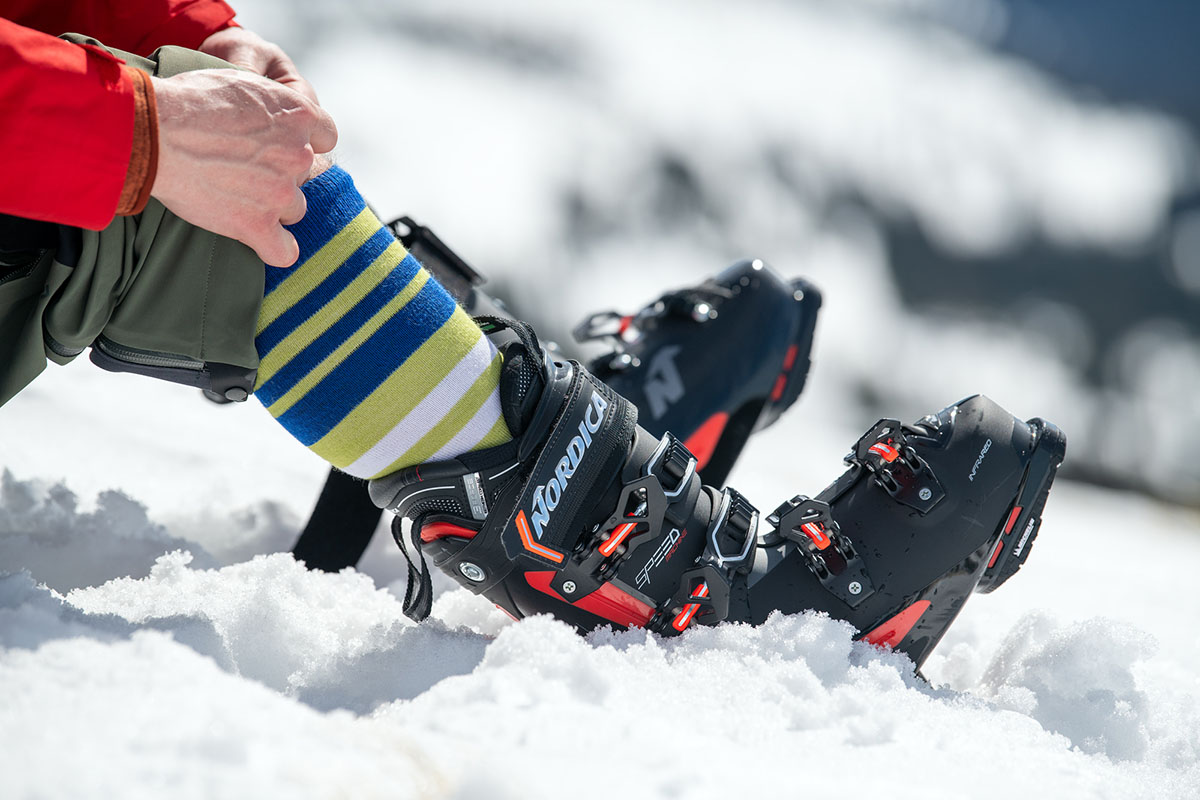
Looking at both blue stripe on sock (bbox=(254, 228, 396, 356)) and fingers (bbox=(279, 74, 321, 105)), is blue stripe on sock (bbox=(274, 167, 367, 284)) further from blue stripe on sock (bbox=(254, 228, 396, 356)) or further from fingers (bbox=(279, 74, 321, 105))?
fingers (bbox=(279, 74, 321, 105))

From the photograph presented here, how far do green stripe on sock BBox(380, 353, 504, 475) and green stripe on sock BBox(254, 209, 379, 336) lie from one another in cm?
17

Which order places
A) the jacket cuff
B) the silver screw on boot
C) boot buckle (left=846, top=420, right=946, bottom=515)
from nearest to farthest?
1. the jacket cuff
2. the silver screw on boot
3. boot buckle (left=846, top=420, right=946, bottom=515)

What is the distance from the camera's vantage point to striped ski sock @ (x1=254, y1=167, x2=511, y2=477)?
80cm

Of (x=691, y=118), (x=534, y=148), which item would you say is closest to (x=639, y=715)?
(x=534, y=148)

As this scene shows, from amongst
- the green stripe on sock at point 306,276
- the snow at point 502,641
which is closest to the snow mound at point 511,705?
the snow at point 502,641

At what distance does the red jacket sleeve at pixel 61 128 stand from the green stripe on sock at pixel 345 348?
0.68 feet

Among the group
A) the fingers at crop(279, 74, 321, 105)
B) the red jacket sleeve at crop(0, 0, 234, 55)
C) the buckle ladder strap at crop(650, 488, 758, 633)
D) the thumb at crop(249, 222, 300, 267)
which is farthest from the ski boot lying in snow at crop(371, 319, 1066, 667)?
the red jacket sleeve at crop(0, 0, 234, 55)

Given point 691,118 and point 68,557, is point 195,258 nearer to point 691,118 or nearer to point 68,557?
point 68,557

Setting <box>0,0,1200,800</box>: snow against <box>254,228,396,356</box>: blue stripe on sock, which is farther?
<box>254,228,396,356</box>: blue stripe on sock

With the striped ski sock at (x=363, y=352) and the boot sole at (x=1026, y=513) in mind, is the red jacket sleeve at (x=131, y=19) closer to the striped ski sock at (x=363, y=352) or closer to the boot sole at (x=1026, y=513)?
the striped ski sock at (x=363, y=352)

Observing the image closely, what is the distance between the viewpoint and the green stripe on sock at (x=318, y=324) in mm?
799

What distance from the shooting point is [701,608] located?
3.08 ft

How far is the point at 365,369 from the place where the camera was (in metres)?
0.81

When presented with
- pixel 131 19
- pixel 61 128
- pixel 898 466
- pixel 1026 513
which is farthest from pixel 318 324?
pixel 1026 513
